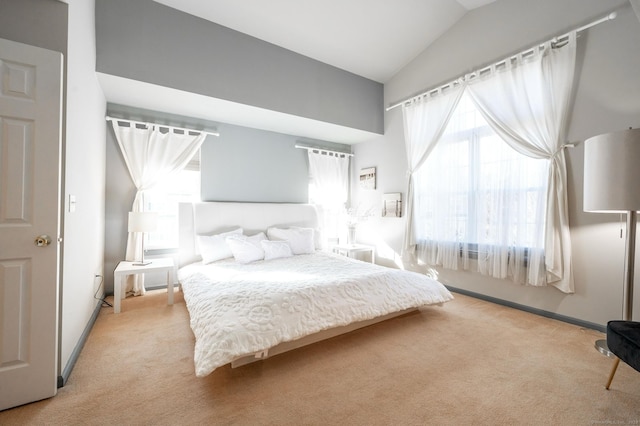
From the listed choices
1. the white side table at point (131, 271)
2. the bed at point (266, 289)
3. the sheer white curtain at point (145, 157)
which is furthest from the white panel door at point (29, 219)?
the sheer white curtain at point (145, 157)

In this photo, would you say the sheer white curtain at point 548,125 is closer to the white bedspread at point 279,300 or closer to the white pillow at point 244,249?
the white bedspread at point 279,300

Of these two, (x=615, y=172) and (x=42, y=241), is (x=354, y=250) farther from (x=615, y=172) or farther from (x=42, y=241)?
(x=42, y=241)

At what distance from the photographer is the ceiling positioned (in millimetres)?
3092

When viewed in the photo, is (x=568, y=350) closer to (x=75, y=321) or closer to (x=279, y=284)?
(x=279, y=284)

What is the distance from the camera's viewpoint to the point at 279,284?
2.27 meters

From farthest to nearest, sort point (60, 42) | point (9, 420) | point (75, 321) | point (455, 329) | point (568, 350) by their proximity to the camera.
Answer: point (455, 329) → point (568, 350) → point (75, 321) → point (60, 42) → point (9, 420)

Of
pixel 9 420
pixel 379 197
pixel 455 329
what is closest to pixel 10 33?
pixel 9 420

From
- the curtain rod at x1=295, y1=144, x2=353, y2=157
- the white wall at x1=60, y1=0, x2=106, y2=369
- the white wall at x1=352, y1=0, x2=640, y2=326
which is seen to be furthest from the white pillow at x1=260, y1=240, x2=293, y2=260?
the white wall at x1=352, y1=0, x2=640, y2=326

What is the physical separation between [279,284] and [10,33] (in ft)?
7.60

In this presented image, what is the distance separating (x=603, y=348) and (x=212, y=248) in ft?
12.8

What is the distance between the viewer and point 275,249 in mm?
3561

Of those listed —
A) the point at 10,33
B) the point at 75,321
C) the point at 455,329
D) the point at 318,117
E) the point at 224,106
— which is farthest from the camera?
the point at 318,117

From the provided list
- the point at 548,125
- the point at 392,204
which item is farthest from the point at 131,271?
the point at 548,125

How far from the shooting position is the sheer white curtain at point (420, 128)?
3645 millimetres
